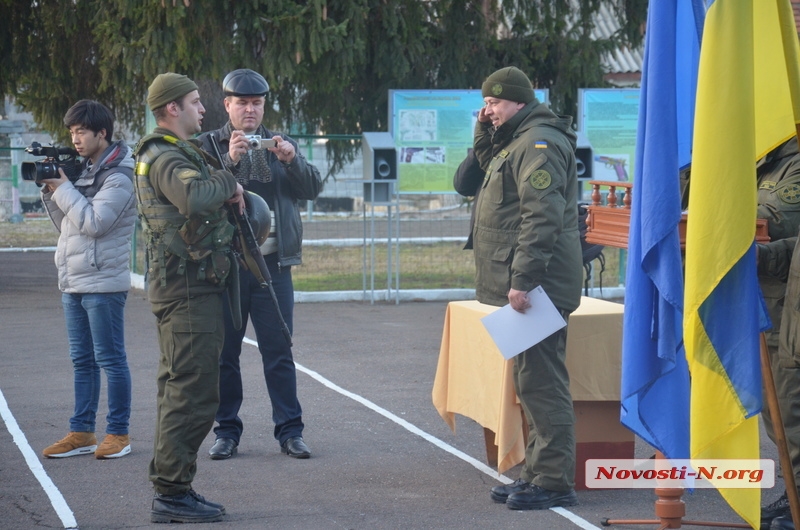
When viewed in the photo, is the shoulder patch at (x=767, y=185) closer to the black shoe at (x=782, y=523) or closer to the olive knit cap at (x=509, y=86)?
the olive knit cap at (x=509, y=86)

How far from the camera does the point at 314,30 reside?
39.4ft

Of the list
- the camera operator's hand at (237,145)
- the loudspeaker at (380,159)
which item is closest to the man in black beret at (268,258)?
the camera operator's hand at (237,145)

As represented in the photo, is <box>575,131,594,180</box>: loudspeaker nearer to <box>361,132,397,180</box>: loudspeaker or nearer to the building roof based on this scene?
the building roof

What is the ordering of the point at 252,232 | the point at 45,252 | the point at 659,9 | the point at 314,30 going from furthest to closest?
the point at 45,252
the point at 314,30
the point at 252,232
the point at 659,9

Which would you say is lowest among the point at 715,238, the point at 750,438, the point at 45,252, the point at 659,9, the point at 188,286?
the point at 45,252

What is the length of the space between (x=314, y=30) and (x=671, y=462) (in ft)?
28.3

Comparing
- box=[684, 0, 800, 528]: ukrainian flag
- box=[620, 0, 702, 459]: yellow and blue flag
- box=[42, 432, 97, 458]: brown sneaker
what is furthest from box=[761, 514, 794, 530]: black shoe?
box=[42, 432, 97, 458]: brown sneaker

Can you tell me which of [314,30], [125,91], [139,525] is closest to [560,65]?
[314,30]

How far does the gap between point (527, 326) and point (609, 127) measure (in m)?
8.43

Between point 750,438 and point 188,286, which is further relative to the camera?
point 188,286

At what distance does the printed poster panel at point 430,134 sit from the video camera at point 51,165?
6593 mm

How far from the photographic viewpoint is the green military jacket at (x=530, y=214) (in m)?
4.90

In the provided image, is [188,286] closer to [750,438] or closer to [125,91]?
[750,438]

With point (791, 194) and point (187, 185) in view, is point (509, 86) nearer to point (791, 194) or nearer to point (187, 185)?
point (791, 194)
